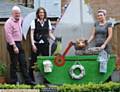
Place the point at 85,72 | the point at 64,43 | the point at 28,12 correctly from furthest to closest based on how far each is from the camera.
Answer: the point at 28,12 < the point at 64,43 < the point at 85,72

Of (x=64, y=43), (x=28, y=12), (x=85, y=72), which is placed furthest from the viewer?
(x=28, y=12)

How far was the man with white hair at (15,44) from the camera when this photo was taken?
44.6 feet

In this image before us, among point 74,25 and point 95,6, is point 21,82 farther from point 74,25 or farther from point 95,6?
point 95,6

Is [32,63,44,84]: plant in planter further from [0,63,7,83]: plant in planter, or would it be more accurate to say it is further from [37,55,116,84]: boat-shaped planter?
[0,63,7,83]: plant in planter

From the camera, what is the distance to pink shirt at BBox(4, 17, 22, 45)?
13562mm

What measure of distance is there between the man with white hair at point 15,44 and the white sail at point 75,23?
1.14 meters

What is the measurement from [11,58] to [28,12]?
2.13 meters

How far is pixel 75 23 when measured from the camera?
14.7 meters

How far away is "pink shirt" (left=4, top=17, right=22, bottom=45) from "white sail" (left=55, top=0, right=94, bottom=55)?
116 cm

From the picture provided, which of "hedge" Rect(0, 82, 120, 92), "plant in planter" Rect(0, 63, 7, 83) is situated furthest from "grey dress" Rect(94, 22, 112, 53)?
"plant in planter" Rect(0, 63, 7, 83)

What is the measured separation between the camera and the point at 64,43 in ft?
47.6

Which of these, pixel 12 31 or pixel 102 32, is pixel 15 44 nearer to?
pixel 12 31

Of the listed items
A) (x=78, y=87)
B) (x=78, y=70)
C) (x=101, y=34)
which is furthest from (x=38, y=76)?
(x=101, y=34)

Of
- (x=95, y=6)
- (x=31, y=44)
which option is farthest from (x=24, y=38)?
(x=95, y=6)
